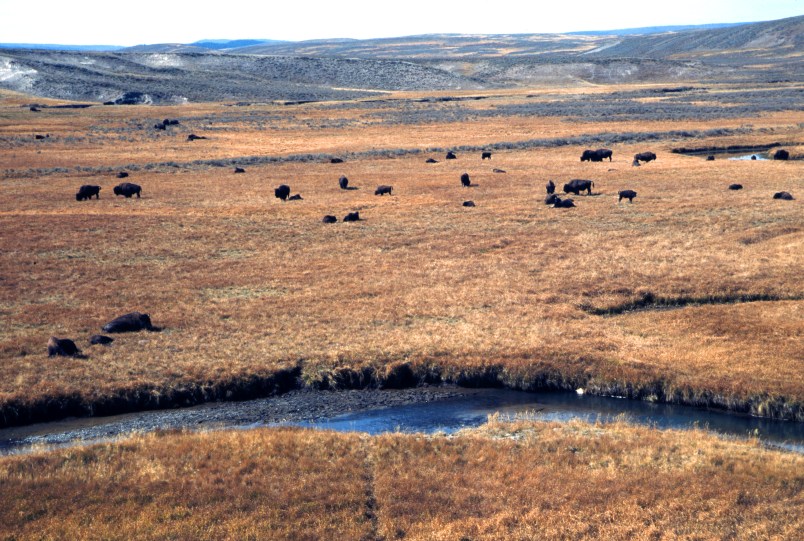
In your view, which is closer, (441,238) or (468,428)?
(468,428)

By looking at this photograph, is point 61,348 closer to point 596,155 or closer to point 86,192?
point 86,192

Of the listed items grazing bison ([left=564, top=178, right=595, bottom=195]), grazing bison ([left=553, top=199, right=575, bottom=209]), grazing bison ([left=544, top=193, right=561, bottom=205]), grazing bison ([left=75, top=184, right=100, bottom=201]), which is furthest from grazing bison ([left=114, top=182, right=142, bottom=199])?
grazing bison ([left=564, top=178, right=595, bottom=195])

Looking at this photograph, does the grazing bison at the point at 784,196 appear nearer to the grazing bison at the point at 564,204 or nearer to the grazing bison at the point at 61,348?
the grazing bison at the point at 564,204

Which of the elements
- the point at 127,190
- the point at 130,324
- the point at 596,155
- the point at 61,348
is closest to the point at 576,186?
the point at 596,155

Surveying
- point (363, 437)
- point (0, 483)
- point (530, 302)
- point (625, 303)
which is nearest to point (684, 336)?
point (625, 303)

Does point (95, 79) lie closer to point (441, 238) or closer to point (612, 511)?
point (441, 238)

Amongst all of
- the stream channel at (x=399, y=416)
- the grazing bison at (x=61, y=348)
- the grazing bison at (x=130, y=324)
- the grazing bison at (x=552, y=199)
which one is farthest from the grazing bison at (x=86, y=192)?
the stream channel at (x=399, y=416)

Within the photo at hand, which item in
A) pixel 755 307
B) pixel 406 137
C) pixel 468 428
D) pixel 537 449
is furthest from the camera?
pixel 406 137
